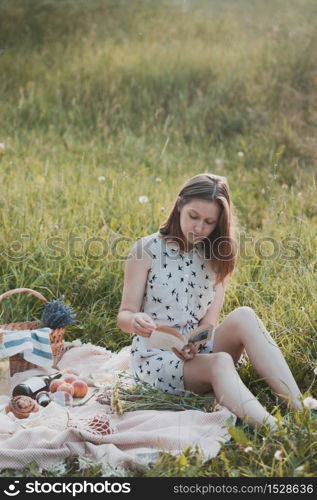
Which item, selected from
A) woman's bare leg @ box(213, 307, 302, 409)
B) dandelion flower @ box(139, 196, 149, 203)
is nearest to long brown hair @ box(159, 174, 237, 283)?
woman's bare leg @ box(213, 307, 302, 409)

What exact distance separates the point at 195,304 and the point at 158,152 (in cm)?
328

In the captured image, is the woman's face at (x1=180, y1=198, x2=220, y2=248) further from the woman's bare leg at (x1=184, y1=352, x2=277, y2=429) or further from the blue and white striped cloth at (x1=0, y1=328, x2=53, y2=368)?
the blue and white striped cloth at (x1=0, y1=328, x2=53, y2=368)

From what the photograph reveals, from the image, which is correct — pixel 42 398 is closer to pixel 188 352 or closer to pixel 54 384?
pixel 54 384

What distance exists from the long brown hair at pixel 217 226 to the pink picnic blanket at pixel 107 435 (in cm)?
86

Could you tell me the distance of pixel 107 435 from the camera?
3230 mm

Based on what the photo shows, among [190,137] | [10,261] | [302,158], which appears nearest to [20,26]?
[190,137]

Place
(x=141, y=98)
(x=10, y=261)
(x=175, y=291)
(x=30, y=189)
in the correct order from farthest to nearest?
(x=141, y=98)
(x=30, y=189)
(x=10, y=261)
(x=175, y=291)

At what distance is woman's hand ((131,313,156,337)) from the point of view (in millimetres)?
3447

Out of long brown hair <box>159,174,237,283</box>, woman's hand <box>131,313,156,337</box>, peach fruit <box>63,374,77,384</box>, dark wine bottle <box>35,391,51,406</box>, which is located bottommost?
peach fruit <box>63,374,77,384</box>

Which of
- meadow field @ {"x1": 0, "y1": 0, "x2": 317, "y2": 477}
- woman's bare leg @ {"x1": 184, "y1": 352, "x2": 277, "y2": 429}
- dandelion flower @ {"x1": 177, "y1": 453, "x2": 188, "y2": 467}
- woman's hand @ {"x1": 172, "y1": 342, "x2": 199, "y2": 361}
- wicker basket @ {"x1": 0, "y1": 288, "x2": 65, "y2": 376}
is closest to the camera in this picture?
dandelion flower @ {"x1": 177, "y1": 453, "x2": 188, "y2": 467}

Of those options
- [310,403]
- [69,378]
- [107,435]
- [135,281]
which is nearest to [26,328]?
[69,378]

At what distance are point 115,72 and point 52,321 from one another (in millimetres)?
4756
